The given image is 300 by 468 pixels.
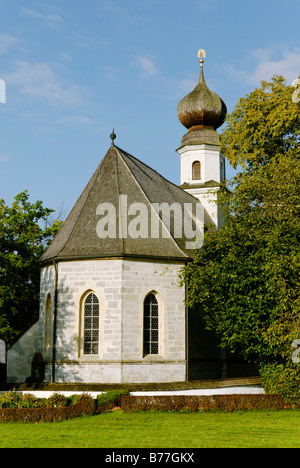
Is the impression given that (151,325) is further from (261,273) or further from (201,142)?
(201,142)

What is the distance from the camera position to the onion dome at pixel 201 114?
31.4 meters

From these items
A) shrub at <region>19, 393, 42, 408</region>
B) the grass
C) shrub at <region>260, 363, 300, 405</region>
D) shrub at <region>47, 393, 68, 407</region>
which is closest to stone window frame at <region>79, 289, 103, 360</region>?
shrub at <region>47, 393, 68, 407</region>

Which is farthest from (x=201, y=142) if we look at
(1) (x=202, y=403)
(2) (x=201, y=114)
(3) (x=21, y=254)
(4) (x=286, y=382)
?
(1) (x=202, y=403)

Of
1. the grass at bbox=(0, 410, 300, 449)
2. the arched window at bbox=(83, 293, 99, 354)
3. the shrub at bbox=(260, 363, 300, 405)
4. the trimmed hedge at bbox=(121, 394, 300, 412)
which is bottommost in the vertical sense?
the grass at bbox=(0, 410, 300, 449)

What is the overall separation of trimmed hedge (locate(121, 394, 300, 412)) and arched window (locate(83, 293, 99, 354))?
396cm

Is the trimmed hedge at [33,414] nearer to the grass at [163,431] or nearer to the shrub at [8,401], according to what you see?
the grass at [163,431]

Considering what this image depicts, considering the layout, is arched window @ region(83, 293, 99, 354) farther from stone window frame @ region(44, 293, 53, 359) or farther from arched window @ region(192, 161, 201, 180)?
arched window @ region(192, 161, 201, 180)

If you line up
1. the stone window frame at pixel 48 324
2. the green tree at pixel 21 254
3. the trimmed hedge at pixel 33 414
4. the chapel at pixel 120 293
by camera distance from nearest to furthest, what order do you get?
the trimmed hedge at pixel 33 414
the chapel at pixel 120 293
the stone window frame at pixel 48 324
the green tree at pixel 21 254

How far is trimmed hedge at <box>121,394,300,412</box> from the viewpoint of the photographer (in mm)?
16828

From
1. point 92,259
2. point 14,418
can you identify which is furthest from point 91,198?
point 14,418

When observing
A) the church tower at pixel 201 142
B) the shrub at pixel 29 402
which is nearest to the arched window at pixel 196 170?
the church tower at pixel 201 142

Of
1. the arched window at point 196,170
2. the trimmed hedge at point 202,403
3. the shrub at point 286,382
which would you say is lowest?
the trimmed hedge at point 202,403

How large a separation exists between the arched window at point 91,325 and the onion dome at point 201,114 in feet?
45.9
